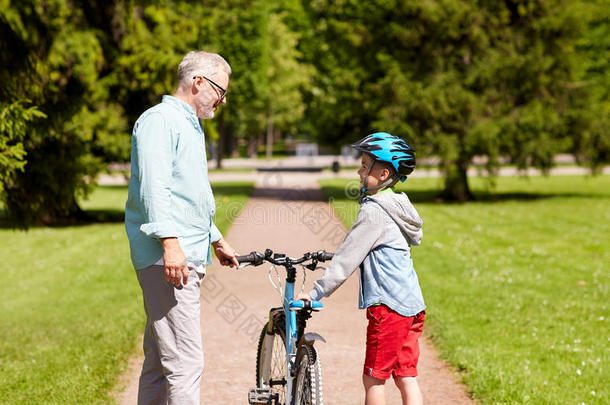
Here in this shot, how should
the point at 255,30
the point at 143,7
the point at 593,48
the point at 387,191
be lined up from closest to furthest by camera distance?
the point at 387,191 < the point at 143,7 < the point at 593,48 < the point at 255,30

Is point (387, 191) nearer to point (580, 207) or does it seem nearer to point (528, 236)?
point (528, 236)

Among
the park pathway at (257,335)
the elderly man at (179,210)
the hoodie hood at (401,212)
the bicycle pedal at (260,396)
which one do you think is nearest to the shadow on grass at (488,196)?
the park pathway at (257,335)

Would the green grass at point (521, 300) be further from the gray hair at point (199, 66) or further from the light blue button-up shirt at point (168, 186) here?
the gray hair at point (199, 66)

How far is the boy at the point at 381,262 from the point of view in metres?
3.58

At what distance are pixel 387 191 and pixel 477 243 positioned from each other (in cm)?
1052

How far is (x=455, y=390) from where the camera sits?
5293 millimetres

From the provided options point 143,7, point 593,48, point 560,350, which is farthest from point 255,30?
point 560,350

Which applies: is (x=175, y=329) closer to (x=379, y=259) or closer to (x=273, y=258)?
(x=273, y=258)

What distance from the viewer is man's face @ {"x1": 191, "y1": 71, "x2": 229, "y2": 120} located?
12.0 feet

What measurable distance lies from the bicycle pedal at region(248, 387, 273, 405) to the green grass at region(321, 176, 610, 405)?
1653 mm

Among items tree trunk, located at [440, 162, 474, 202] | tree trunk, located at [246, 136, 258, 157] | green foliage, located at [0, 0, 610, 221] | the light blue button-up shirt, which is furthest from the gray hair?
tree trunk, located at [246, 136, 258, 157]

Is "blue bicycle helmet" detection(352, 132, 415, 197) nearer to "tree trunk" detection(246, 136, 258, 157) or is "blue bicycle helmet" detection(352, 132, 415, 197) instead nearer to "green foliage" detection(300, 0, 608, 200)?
"green foliage" detection(300, 0, 608, 200)

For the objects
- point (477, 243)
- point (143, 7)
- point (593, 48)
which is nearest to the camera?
point (477, 243)

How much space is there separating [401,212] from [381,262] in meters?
0.27
